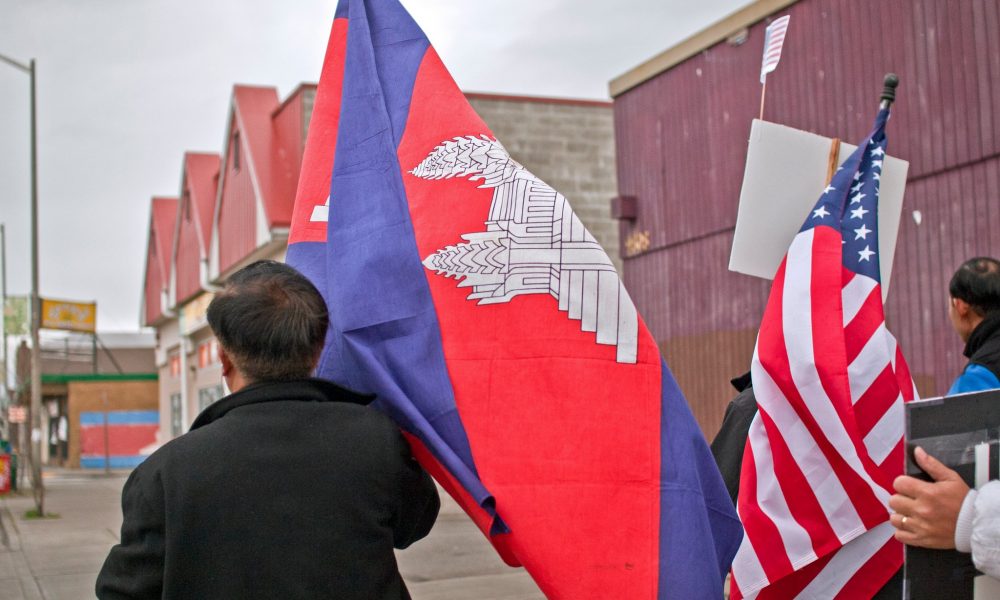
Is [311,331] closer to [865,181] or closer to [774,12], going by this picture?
[865,181]

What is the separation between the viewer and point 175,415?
37750mm

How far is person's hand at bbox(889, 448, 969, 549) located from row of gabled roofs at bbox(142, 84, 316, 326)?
1782 cm

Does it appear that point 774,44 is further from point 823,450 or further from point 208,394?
point 208,394

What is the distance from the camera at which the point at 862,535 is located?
3113 millimetres

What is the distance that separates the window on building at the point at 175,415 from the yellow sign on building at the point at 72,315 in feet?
14.1

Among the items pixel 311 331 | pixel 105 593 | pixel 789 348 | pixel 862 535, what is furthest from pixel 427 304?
pixel 862 535

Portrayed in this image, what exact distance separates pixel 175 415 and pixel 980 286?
37.2 m

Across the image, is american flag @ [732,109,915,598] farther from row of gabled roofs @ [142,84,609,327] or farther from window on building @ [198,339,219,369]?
window on building @ [198,339,219,369]

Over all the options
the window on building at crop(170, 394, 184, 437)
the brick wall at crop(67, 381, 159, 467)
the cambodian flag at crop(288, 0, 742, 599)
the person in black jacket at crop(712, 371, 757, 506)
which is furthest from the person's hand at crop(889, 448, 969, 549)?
the brick wall at crop(67, 381, 159, 467)

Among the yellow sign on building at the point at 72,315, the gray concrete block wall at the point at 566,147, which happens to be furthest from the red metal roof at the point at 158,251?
the gray concrete block wall at the point at 566,147

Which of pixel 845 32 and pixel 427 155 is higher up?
pixel 845 32

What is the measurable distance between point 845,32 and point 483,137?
31.7 ft

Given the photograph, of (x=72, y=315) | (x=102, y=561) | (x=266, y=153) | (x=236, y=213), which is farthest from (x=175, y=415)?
(x=102, y=561)

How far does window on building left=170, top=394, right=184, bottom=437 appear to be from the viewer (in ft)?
121
